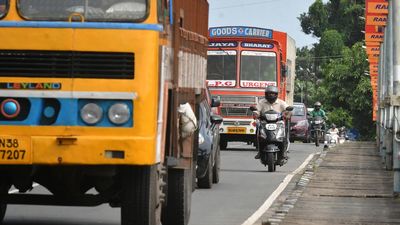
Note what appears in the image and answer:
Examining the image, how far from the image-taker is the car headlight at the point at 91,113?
9406 millimetres

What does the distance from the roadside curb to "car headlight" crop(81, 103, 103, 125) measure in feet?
12.4

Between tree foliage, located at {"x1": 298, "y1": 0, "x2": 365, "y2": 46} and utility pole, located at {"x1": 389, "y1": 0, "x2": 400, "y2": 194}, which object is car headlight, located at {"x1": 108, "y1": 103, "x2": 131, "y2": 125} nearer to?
utility pole, located at {"x1": 389, "y1": 0, "x2": 400, "y2": 194}

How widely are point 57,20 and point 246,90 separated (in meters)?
25.5

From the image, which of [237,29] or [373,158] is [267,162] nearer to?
[373,158]

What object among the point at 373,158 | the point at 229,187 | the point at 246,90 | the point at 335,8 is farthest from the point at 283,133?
the point at 335,8

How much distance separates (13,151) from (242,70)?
25808mm

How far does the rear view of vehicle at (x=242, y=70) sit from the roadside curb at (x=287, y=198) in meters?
10.2

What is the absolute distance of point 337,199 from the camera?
54.5 ft

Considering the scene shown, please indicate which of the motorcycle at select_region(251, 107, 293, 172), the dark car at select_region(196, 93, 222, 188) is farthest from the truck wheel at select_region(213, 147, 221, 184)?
the motorcycle at select_region(251, 107, 293, 172)

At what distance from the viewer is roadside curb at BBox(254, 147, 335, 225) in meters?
13.4

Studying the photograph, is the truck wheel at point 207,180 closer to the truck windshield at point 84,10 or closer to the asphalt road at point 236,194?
the asphalt road at point 236,194

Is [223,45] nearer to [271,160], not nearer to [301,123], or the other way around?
[271,160]

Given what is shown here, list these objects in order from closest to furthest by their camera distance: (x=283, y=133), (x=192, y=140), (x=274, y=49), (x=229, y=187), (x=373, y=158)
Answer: (x=192, y=140), (x=229, y=187), (x=283, y=133), (x=373, y=158), (x=274, y=49)

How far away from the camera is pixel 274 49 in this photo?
34.8 meters
